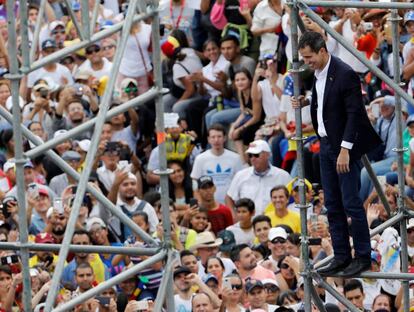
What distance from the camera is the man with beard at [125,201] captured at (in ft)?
60.9

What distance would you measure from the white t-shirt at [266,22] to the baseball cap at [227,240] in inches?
130

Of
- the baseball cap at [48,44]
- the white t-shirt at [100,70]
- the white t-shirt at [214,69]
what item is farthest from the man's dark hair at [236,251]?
the baseball cap at [48,44]

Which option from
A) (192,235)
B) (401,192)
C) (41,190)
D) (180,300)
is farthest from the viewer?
(41,190)

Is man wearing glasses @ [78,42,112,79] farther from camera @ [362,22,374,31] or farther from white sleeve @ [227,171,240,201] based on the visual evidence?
camera @ [362,22,374,31]

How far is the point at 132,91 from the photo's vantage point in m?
21.4

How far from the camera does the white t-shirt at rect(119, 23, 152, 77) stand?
72.1 ft

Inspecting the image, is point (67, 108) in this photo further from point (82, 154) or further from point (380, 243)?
point (380, 243)

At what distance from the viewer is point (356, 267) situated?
11828 millimetres

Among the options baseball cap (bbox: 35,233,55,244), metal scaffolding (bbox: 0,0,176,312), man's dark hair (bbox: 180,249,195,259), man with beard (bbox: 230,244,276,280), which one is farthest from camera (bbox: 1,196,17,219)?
metal scaffolding (bbox: 0,0,176,312)

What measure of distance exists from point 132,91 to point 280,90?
8.08ft

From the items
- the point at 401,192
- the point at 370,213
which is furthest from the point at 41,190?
the point at 401,192

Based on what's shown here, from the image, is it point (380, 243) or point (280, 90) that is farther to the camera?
Result: point (280, 90)

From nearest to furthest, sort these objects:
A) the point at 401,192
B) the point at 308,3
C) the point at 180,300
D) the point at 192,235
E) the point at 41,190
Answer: the point at 308,3
the point at 401,192
the point at 180,300
the point at 192,235
the point at 41,190

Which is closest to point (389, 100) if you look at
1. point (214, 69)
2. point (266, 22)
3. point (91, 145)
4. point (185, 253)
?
point (266, 22)
